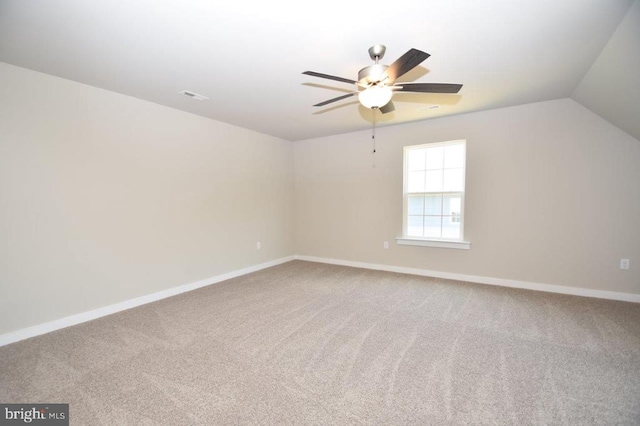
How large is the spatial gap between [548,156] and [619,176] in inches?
28.6

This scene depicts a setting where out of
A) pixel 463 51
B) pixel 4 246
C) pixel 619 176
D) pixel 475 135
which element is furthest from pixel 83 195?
pixel 619 176

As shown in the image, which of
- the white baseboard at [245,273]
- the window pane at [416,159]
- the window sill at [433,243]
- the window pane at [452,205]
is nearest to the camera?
the white baseboard at [245,273]

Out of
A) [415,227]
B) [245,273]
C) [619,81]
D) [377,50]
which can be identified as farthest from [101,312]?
[619,81]

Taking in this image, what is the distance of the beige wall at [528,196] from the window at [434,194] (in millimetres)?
128

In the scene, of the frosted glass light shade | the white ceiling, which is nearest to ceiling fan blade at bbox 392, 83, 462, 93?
the frosted glass light shade

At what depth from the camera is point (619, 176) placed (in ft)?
10.6

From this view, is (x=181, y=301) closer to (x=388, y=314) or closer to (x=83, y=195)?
(x=83, y=195)

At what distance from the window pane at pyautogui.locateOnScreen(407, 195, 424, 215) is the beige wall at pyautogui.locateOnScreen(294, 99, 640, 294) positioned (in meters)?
0.19

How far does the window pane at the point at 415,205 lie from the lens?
4.57m

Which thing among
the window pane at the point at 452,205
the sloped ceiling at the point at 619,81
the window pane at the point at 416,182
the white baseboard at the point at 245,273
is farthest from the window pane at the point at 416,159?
the sloped ceiling at the point at 619,81

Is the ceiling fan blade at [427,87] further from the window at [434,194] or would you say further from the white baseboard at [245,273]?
the white baseboard at [245,273]

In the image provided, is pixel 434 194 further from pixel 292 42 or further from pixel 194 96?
pixel 194 96

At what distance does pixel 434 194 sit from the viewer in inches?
175

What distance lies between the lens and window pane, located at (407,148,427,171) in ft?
15.0
